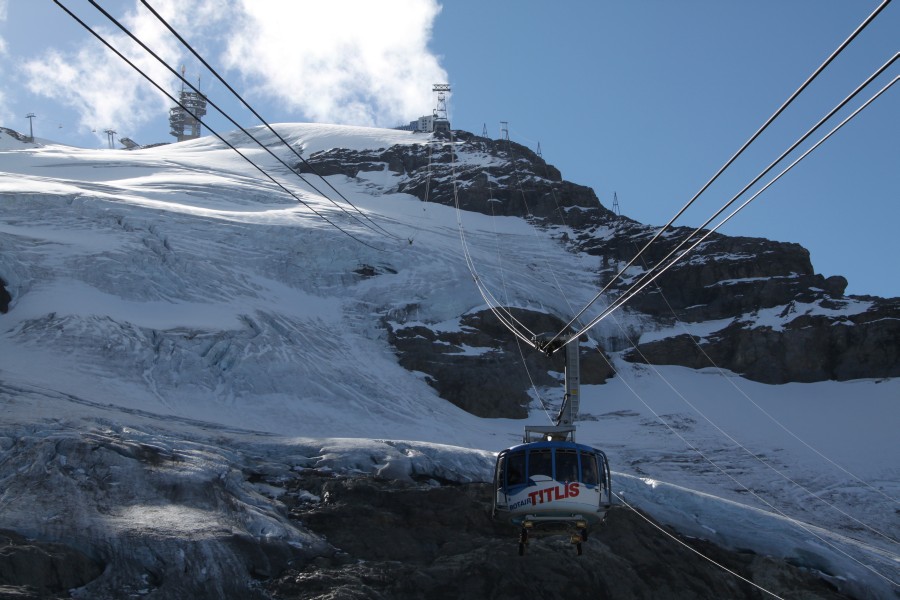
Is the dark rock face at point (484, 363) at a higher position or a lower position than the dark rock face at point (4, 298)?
lower

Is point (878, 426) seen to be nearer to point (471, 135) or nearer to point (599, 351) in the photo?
point (599, 351)

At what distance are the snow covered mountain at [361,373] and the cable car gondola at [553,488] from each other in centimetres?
835

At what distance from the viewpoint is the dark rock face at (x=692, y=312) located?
52844 mm

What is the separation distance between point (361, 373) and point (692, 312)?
29.7m

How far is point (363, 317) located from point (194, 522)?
30.1 m

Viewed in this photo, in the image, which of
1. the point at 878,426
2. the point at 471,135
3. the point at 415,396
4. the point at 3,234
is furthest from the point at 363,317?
the point at 471,135

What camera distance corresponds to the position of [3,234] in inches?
1980

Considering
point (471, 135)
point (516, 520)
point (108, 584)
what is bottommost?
point (108, 584)

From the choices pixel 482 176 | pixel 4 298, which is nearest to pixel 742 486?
pixel 4 298

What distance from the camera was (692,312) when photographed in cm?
6669

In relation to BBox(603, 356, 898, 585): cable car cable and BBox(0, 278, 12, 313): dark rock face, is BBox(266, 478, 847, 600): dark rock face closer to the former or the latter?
BBox(603, 356, 898, 585): cable car cable

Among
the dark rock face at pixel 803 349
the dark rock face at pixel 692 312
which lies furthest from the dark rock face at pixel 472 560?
the dark rock face at pixel 803 349

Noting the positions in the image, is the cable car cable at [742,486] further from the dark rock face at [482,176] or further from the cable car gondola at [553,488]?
the dark rock face at [482,176]

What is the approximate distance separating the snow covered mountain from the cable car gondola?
8.35 metres
